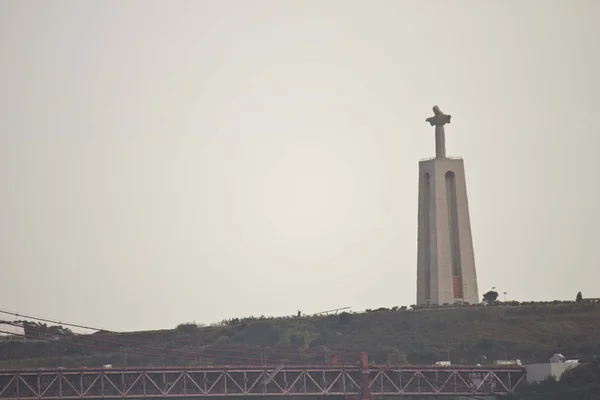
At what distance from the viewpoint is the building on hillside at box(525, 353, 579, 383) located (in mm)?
145500

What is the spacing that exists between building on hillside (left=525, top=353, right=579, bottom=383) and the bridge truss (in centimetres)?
147

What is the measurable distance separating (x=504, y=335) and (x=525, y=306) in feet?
49.8

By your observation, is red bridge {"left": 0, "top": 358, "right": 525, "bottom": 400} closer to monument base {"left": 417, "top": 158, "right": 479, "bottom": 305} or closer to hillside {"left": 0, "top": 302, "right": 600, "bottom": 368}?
hillside {"left": 0, "top": 302, "right": 600, "bottom": 368}

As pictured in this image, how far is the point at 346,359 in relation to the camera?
563 feet

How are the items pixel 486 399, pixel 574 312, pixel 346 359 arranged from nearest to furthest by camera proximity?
pixel 486 399 → pixel 346 359 → pixel 574 312

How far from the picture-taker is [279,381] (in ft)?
502

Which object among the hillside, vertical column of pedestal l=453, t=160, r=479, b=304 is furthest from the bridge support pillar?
vertical column of pedestal l=453, t=160, r=479, b=304

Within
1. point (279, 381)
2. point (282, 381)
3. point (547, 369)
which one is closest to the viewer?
point (547, 369)

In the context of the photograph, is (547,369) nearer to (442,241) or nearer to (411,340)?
(411,340)

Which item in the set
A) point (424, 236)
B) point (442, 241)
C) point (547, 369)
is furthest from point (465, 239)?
point (547, 369)

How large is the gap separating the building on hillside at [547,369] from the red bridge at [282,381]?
57.8 inches

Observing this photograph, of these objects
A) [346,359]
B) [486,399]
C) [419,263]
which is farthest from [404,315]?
[486,399]

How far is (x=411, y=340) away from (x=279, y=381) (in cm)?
3266

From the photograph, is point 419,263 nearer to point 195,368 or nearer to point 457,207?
point 457,207
